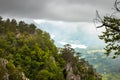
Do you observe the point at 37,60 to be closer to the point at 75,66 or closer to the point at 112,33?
the point at 75,66

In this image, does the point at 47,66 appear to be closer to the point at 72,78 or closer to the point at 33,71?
the point at 33,71

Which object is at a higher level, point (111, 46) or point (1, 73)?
point (111, 46)

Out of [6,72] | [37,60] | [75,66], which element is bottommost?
[75,66]

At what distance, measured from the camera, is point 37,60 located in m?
144

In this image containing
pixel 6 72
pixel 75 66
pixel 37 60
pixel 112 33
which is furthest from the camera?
pixel 75 66

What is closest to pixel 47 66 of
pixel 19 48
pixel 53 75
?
pixel 53 75

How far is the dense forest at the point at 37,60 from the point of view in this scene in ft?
432

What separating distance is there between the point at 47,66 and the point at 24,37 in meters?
26.4

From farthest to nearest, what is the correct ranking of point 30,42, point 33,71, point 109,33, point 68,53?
point 68,53, point 30,42, point 33,71, point 109,33

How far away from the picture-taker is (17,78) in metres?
104

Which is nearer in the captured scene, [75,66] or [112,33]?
[112,33]

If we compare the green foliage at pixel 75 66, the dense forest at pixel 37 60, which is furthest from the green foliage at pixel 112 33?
the green foliage at pixel 75 66

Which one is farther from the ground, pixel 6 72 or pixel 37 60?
pixel 37 60

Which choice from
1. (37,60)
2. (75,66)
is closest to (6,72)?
(37,60)
